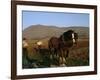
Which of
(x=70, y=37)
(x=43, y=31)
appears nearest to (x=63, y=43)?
(x=70, y=37)

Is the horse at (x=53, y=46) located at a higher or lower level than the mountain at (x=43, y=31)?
lower

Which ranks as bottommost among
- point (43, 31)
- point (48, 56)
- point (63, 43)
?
point (48, 56)

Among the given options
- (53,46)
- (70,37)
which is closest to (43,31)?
(53,46)

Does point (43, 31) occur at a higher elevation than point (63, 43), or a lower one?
higher

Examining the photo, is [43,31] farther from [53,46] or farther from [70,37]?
[70,37]

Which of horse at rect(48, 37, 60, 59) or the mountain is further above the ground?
the mountain

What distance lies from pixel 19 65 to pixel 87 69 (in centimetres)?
68

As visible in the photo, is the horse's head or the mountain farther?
the horse's head

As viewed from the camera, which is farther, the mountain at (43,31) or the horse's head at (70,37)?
the horse's head at (70,37)

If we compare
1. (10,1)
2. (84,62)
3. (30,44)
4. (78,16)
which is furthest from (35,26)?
(84,62)

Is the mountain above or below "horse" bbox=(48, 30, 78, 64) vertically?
above

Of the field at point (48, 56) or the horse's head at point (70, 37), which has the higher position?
the horse's head at point (70, 37)

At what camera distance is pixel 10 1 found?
72.5 inches

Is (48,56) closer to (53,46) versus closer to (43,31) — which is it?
(53,46)
